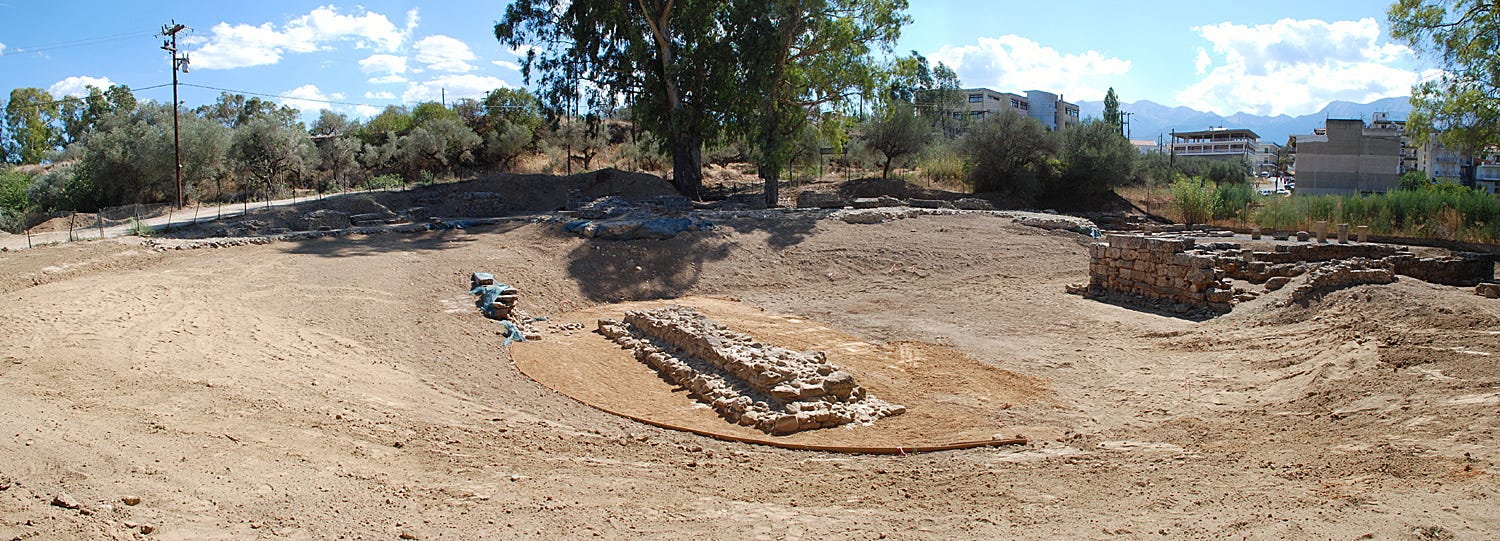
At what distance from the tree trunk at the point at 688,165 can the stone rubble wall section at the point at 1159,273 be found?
15369 millimetres

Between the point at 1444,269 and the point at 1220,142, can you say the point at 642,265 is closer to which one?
the point at 1444,269

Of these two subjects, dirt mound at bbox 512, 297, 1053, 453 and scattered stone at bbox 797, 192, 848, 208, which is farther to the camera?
scattered stone at bbox 797, 192, 848, 208

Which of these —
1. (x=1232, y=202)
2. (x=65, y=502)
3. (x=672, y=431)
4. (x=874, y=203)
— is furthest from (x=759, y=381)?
(x=1232, y=202)

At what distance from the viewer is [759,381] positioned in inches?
342

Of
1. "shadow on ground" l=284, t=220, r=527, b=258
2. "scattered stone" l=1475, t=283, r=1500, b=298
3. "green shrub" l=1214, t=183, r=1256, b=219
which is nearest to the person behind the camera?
"scattered stone" l=1475, t=283, r=1500, b=298

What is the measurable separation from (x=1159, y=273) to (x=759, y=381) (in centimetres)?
955

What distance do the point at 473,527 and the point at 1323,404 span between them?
292 inches

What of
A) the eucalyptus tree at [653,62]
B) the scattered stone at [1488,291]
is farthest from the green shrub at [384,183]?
the scattered stone at [1488,291]

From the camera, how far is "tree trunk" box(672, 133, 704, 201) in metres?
28.8

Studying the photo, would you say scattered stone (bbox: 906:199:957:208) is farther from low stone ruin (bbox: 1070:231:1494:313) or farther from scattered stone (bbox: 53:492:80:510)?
scattered stone (bbox: 53:492:80:510)

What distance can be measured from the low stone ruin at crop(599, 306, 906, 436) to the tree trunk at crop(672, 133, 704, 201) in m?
18.1

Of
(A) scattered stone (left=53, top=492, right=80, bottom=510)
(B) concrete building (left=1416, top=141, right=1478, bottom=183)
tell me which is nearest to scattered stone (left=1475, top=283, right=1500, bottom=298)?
(A) scattered stone (left=53, top=492, right=80, bottom=510)

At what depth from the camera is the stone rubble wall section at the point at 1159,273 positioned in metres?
14.1

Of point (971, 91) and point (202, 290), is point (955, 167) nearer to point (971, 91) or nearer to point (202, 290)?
point (202, 290)
